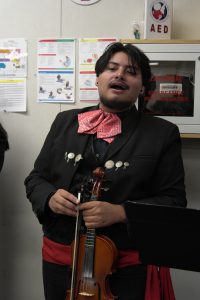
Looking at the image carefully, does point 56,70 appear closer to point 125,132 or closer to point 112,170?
point 125,132

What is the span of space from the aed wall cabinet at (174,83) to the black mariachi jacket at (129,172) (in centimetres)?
36

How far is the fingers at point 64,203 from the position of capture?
4.29 feet

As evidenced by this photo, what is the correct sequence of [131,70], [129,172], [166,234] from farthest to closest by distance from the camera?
1. [131,70]
2. [129,172]
3. [166,234]

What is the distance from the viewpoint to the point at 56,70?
2.02m

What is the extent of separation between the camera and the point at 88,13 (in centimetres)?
198

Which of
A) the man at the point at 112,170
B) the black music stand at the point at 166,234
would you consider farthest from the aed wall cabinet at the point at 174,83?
the black music stand at the point at 166,234

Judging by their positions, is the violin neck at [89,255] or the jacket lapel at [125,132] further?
the jacket lapel at [125,132]

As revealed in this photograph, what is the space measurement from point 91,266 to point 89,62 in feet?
3.74

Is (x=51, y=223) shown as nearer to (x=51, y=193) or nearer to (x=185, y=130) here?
(x=51, y=193)

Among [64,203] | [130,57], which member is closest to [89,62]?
[130,57]

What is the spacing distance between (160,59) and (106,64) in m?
0.41

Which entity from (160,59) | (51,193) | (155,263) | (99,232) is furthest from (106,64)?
(155,263)

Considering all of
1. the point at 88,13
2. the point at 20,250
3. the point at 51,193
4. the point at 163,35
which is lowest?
the point at 20,250

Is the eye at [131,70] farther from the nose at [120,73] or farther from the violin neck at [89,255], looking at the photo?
the violin neck at [89,255]
